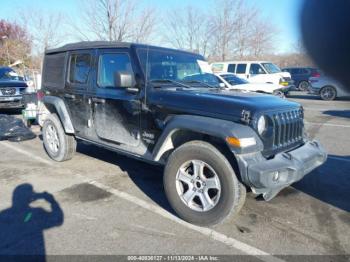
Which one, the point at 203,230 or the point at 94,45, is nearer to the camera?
the point at 203,230

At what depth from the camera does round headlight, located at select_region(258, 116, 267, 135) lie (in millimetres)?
3427

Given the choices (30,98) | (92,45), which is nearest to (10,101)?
(30,98)

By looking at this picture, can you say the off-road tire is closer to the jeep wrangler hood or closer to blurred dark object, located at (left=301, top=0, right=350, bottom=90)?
the jeep wrangler hood

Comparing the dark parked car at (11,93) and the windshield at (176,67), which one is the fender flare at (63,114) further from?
the dark parked car at (11,93)

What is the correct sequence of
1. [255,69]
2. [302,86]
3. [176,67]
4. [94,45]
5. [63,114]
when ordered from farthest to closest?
[302,86]
[255,69]
[63,114]
[94,45]
[176,67]

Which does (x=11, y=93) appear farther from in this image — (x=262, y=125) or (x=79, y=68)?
(x=262, y=125)

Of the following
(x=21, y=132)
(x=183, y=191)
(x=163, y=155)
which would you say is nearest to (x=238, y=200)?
(x=183, y=191)

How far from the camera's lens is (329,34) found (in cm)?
Answer: 77

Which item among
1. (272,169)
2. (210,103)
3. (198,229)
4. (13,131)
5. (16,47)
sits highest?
(16,47)

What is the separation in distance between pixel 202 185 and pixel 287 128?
1.19m

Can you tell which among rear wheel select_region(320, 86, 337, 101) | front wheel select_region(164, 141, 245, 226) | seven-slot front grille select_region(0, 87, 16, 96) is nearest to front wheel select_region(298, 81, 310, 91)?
seven-slot front grille select_region(0, 87, 16, 96)

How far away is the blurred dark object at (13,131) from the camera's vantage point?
751 cm

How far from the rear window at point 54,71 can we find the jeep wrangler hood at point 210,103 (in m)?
2.27

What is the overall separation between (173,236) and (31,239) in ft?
4.54
